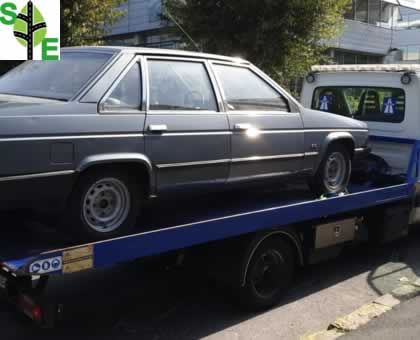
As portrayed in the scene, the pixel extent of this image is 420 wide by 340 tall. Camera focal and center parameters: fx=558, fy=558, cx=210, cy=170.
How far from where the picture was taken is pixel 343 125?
5922mm

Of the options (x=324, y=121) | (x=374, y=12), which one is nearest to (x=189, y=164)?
(x=324, y=121)

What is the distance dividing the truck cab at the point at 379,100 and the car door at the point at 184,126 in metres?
3.21

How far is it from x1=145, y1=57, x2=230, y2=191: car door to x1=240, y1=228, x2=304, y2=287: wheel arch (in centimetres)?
63

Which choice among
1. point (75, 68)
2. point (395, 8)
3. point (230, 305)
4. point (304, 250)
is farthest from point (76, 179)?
point (395, 8)

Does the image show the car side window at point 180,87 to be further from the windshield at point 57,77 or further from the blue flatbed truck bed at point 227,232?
the blue flatbed truck bed at point 227,232

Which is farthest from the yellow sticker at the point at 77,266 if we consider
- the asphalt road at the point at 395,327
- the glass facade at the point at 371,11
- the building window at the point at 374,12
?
the building window at the point at 374,12

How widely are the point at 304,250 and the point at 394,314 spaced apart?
1.03 m

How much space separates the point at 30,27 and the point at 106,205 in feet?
21.4

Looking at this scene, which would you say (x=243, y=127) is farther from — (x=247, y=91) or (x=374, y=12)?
(x=374, y=12)

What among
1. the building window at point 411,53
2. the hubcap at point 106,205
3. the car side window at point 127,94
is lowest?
the hubcap at point 106,205

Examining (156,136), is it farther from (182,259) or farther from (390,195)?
(390,195)

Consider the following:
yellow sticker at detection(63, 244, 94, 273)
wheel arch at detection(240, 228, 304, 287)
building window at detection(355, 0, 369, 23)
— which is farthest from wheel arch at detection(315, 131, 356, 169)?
building window at detection(355, 0, 369, 23)

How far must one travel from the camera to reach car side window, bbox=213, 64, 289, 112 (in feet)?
16.0

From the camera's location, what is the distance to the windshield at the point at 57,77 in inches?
161
